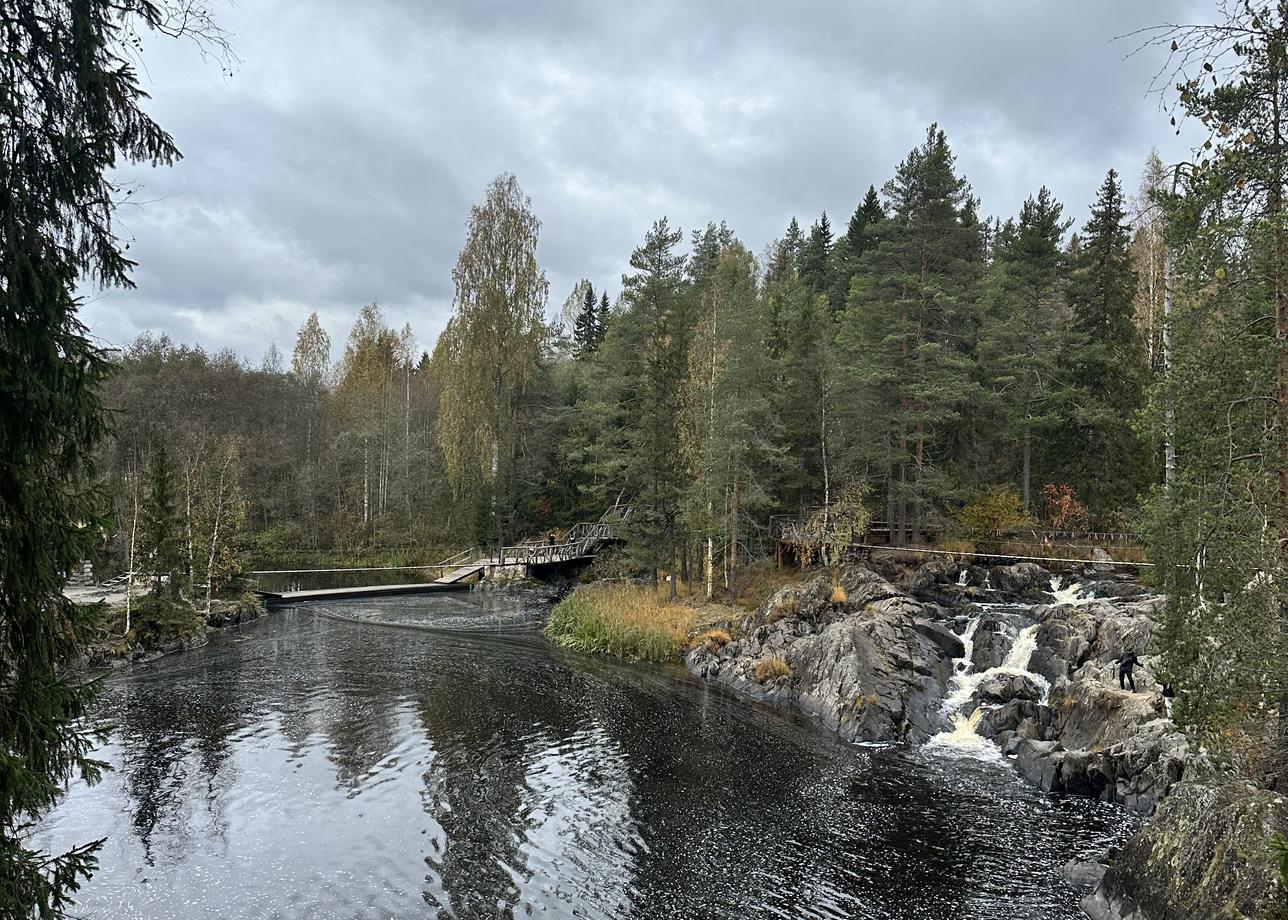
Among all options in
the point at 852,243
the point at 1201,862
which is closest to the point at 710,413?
the point at 1201,862

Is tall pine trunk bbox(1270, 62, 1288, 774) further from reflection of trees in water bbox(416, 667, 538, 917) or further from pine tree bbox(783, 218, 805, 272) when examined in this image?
pine tree bbox(783, 218, 805, 272)

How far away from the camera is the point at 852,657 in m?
17.7

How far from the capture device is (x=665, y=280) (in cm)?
3662

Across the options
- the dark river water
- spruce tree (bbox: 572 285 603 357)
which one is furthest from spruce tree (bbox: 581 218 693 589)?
spruce tree (bbox: 572 285 603 357)

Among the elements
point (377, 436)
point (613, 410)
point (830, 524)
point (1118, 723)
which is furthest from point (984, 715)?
point (377, 436)

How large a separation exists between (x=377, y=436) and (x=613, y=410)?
71.2ft

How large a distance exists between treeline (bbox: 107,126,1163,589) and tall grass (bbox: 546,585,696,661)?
2134 mm

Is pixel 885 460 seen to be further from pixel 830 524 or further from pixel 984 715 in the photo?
pixel 984 715

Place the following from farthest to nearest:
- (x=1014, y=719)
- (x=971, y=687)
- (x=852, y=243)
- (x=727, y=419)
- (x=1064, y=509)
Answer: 1. (x=852, y=243)
2. (x=1064, y=509)
3. (x=727, y=419)
4. (x=971, y=687)
5. (x=1014, y=719)

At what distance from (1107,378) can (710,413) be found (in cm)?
1753

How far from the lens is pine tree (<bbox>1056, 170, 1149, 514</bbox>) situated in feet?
95.9

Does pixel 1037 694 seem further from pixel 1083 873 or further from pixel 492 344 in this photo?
pixel 492 344

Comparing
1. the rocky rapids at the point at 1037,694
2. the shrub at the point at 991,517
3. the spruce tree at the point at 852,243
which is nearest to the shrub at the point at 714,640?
the rocky rapids at the point at 1037,694

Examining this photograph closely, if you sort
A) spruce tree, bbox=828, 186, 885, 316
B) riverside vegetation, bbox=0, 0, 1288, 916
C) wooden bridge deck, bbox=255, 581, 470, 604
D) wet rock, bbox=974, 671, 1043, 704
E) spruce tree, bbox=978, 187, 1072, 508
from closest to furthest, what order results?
riverside vegetation, bbox=0, 0, 1288, 916 < wet rock, bbox=974, 671, 1043, 704 < spruce tree, bbox=978, 187, 1072, 508 < wooden bridge deck, bbox=255, 581, 470, 604 < spruce tree, bbox=828, 186, 885, 316
